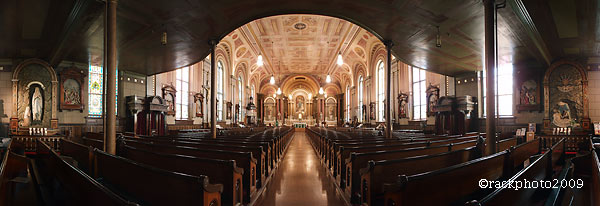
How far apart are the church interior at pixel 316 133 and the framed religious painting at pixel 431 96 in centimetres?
7

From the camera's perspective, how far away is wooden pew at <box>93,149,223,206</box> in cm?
214

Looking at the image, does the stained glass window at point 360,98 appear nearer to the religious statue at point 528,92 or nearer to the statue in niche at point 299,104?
the statue in niche at point 299,104

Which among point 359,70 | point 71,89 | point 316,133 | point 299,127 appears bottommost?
point 299,127

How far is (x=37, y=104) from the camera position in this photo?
31.8 feet

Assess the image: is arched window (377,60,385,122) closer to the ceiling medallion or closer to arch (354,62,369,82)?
arch (354,62,369,82)

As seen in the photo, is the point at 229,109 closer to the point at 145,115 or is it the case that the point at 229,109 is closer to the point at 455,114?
the point at 145,115

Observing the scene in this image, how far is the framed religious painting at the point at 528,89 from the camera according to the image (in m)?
9.61

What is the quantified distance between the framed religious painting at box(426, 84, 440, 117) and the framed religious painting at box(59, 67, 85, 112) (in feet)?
50.1

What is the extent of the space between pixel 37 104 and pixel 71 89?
1.11 metres

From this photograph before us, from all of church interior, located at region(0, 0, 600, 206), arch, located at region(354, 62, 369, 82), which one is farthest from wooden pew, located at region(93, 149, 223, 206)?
arch, located at region(354, 62, 369, 82)

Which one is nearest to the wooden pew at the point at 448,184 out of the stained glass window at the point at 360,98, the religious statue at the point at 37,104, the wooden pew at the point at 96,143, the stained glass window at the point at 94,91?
the wooden pew at the point at 96,143

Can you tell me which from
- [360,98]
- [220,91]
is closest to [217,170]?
[220,91]

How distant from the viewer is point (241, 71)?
24.4m

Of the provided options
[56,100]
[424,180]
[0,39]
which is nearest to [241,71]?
[56,100]
